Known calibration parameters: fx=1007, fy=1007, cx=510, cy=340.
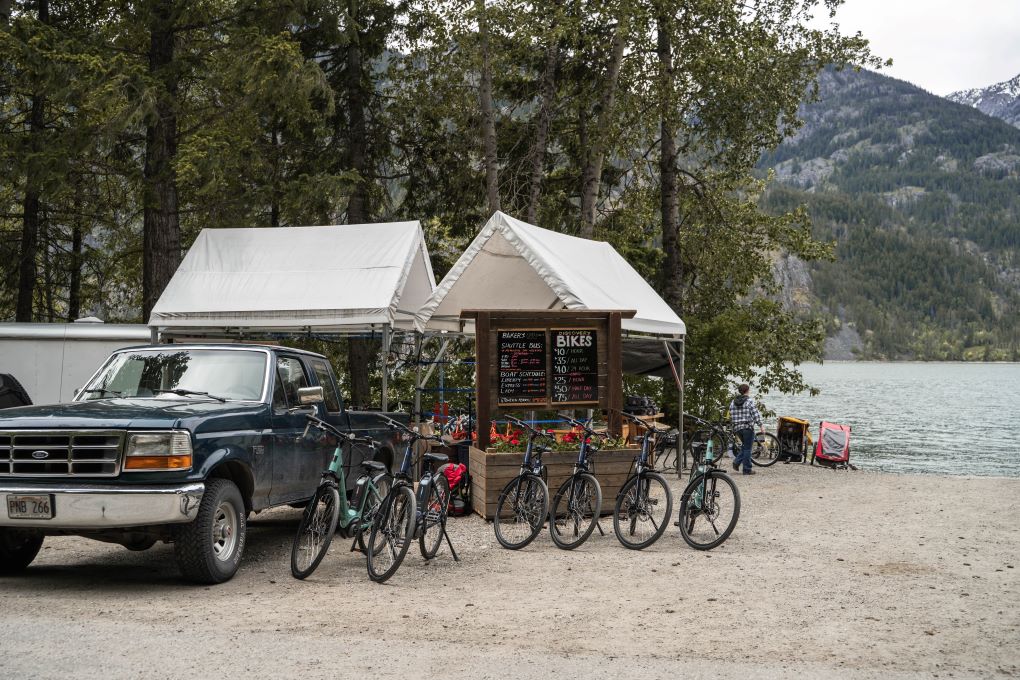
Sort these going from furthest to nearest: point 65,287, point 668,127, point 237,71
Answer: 1. point 65,287
2. point 668,127
3. point 237,71

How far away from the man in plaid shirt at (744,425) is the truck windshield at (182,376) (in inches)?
528

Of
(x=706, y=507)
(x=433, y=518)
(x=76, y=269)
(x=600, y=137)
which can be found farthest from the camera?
(x=76, y=269)

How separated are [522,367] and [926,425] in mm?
62110

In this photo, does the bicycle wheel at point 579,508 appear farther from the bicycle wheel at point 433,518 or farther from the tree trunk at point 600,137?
the tree trunk at point 600,137

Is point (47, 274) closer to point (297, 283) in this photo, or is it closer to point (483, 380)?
point (297, 283)

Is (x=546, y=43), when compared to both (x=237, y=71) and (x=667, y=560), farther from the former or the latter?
(x=667, y=560)

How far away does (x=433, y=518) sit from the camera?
359 inches

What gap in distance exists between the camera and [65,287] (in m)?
27.7

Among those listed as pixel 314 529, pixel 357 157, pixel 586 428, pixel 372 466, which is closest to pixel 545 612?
pixel 314 529

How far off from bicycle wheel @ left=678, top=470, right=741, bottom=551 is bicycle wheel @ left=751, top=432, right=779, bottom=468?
12614mm

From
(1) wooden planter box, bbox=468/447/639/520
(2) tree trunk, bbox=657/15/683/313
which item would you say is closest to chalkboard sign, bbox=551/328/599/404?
(1) wooden planter box, bbox=468/447/639/520

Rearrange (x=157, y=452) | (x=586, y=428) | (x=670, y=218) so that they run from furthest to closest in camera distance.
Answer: (x=670, y=218) → (x=586, y=428) → (x=157, y=452)

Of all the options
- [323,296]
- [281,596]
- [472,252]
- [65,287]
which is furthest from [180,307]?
[65,287]

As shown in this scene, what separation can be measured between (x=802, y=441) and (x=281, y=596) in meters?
18.4
